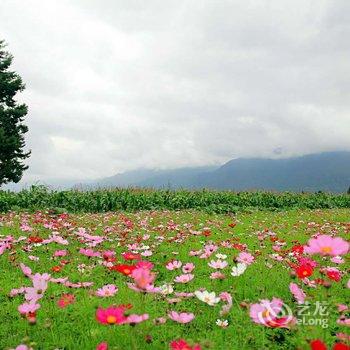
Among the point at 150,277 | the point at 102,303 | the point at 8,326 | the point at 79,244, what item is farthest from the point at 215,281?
the point at 150,277

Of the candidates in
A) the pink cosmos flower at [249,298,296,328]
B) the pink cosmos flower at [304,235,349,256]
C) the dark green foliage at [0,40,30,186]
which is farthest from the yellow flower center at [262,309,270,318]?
the dark green foliage at [0,40,30,186]

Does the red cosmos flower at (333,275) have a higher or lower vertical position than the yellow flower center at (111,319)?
lower

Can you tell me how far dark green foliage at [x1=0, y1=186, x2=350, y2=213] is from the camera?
20281mm

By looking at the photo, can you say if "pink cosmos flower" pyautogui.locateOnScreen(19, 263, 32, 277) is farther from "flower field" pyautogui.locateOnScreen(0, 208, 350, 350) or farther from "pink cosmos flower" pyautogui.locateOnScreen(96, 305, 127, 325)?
"pink cosmos flower" pyautogui.locateOnScreen(96, 305, 127, 325)


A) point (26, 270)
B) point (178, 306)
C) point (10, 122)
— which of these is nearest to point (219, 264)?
point (178, 306)

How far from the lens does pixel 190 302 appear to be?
4.95m

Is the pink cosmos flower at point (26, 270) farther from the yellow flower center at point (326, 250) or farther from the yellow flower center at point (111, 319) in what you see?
the yellow flower center at point (326, 250)

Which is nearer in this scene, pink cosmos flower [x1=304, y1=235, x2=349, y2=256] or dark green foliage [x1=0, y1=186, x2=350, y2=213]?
pink cosmos flower [x1=304, y1=235, x2=349, y2=256]

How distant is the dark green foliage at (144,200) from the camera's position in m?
20.3

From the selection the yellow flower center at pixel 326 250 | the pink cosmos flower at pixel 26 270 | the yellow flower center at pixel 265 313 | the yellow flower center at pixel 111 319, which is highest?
the yellow flower center at pixel 326 250

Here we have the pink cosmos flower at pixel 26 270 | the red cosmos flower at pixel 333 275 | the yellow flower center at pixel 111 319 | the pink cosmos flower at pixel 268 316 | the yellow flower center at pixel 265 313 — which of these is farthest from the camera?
the red cosmos flower at pixel 333 275

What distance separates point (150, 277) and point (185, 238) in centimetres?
660

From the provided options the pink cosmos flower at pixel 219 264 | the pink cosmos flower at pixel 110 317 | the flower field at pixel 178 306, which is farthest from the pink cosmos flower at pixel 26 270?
the pink cosmos flower at pixel 219 264

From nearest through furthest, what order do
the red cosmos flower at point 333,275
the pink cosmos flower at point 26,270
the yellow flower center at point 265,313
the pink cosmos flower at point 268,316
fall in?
the pink cosmos flower at point 268,316 → the yellow flower center at point 265,313 → the pink cosmos flower at point 26,270 → the red cosmos flower at point 333,275
